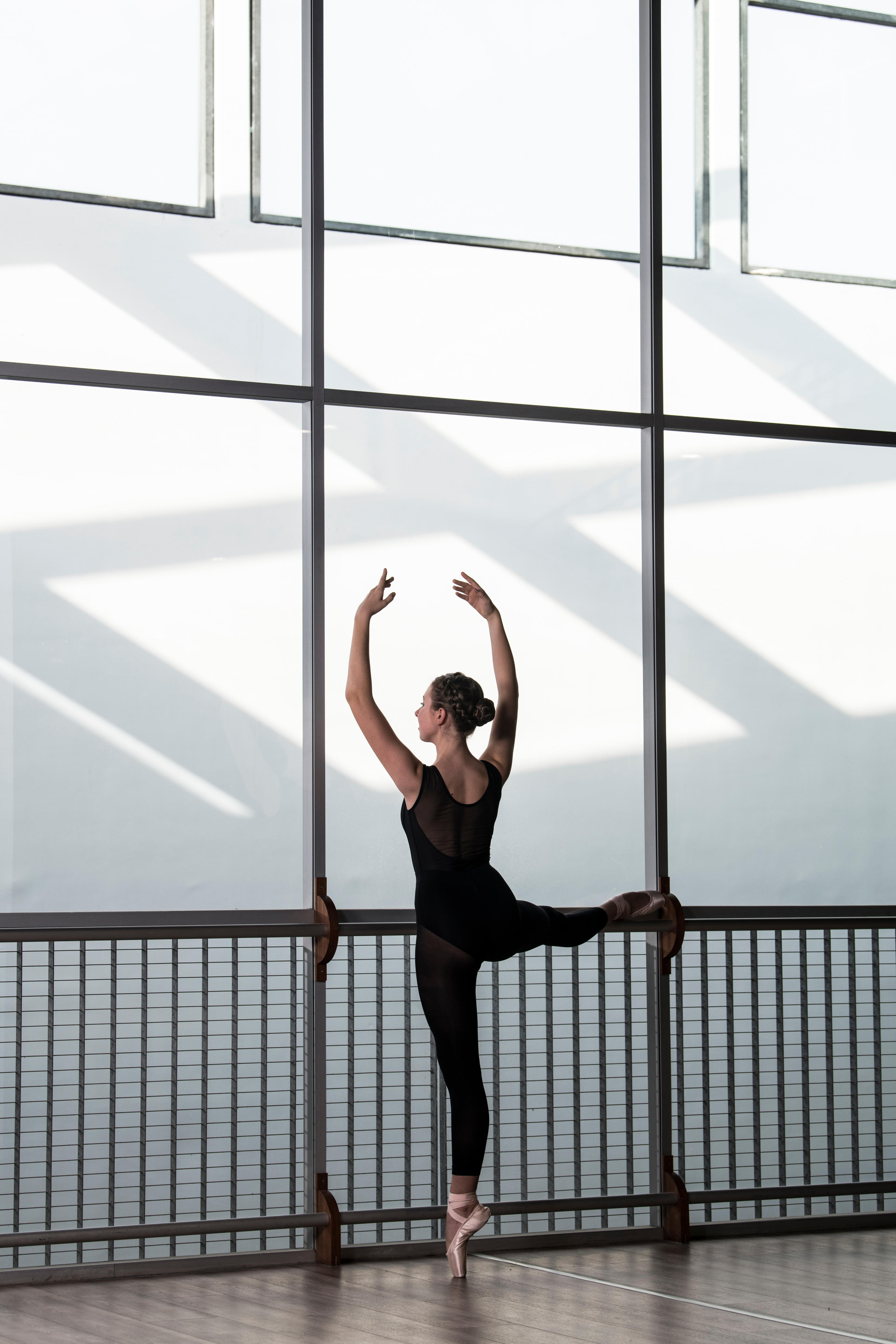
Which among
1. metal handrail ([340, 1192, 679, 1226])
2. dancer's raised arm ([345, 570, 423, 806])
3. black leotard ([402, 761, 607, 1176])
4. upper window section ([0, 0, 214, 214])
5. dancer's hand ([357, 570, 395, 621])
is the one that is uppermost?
upper window section ([0, 0, 214, 214])

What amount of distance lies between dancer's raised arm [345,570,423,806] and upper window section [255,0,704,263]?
1547 millimetres

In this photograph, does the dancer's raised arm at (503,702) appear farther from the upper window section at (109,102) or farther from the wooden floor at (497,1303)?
the upper window section at (109,102)

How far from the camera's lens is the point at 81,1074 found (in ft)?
12.5

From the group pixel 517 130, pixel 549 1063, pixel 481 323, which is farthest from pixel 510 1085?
pixel 517 130

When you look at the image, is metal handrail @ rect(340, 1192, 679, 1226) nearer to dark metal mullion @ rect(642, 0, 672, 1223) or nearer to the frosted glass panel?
dark metal mullion @ rect(642, 0, 672, 1223)

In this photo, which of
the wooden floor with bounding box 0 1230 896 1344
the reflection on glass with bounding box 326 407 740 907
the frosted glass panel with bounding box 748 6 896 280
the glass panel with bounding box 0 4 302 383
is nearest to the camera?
the wooden floor with bounding box 0 1230 896 1344

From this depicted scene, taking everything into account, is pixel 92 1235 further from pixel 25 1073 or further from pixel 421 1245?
pixel 421 1245

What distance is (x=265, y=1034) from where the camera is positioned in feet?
13.2

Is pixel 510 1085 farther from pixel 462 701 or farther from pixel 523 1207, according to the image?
pixel 462 701

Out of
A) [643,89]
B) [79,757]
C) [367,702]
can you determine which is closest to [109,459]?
[79,757]

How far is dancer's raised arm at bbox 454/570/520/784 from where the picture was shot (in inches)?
152

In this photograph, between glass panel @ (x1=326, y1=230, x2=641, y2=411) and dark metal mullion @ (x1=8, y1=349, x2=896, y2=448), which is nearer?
dark metal mullion @ (x1=8, y1=349, x2=896, y2=448)

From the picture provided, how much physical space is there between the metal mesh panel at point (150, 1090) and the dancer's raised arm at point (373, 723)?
727mm

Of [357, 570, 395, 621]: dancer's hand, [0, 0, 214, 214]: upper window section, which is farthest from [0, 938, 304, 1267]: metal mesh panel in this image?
[0, 0, 214, 214]: upper window section
